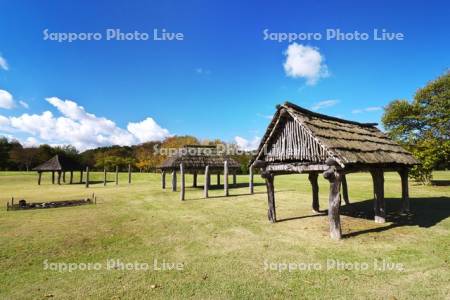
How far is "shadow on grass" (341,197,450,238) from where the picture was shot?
416 inches

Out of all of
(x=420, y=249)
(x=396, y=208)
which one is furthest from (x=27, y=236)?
(x=396, y=208)

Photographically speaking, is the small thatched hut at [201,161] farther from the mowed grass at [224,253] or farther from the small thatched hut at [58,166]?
the small thatched hut at [58,166]

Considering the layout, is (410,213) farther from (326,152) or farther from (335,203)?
(326,152)

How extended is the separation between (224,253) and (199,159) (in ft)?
50.9

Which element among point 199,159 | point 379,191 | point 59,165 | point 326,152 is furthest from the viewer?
point 59,165

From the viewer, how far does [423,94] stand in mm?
26828

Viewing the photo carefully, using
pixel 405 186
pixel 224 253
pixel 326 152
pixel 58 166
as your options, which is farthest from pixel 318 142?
pixel 58 166

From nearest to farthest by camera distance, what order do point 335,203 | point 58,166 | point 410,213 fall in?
point 335,203
point 410,213
point 58,166

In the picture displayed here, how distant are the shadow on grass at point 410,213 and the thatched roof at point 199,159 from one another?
1116 cm

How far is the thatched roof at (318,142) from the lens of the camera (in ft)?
29.6

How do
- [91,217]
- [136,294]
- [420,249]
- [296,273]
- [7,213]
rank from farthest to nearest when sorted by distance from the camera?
[7,213] → [91,217] → [420,249] → [296,273] → [136,294]

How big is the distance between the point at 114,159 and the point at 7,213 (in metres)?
49.2

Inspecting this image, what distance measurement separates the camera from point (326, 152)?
8.91m

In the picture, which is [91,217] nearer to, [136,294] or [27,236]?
[27,236]
